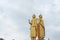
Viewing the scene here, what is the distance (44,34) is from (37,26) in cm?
88

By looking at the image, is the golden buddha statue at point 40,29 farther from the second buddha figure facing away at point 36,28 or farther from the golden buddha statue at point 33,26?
the golden buddha statue at point 33,26

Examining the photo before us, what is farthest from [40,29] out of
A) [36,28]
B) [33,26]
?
[33,26]

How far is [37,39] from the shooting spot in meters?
23.6

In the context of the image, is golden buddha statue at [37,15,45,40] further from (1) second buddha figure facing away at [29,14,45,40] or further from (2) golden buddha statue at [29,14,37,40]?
(2) golden buddha statue at [29,14,37,40]

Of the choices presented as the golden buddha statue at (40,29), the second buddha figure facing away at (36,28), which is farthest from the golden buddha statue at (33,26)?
the golden buddha statue at (40,29)

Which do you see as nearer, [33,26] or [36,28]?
[33,26]

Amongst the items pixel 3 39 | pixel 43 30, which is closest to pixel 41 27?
pixel 43 30

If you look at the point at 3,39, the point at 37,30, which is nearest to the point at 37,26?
the point at 37,30

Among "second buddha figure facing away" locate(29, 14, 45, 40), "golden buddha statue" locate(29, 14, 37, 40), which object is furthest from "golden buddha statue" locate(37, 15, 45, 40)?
"golden buddha statue" locate(29, 14, 37, 40)

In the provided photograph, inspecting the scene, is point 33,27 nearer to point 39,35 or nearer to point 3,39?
point 39,35

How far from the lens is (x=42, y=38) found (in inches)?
928

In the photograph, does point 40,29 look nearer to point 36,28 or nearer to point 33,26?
point 36,28

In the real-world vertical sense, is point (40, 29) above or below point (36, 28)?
below

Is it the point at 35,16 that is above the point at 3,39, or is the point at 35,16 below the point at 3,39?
above
